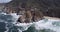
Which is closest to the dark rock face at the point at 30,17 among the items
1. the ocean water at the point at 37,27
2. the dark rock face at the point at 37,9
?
the dark rock face at the point at 37,9

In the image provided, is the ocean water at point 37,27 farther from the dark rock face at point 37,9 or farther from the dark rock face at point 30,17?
the dark rock face at point 37,9

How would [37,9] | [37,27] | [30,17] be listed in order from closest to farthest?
[37,27] → [30,17] → [37,9]

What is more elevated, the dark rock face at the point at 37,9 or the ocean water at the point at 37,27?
the dark rock face at the point at 37,9

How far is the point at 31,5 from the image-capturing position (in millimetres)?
61938

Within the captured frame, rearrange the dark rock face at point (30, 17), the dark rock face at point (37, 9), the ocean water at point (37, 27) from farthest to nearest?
1. the dark rock face at point (37, 9)
2. the dark rock face at point (30, 17)
3. the ocean water at point (37, 27)

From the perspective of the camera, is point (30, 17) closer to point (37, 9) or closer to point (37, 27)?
point (37, 27)

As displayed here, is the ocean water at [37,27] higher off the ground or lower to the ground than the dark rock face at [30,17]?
lower

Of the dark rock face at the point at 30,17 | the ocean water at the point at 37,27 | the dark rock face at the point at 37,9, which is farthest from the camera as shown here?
the dark rock face at the point at 37,9

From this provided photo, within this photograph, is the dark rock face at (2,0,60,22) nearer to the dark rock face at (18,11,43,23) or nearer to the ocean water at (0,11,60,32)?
the dark rock face at (18,11,43,23)

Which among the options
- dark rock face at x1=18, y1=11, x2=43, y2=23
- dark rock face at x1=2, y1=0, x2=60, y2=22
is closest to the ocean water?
dark rock face at x1=18, y1=11, x2=43, y2=23

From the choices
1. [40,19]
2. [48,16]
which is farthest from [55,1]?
[40,19]

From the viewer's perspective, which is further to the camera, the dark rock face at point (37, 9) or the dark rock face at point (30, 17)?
the dark rock face at point (37, 9)

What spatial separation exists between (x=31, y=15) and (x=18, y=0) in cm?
3106

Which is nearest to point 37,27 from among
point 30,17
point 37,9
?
point 30,17
